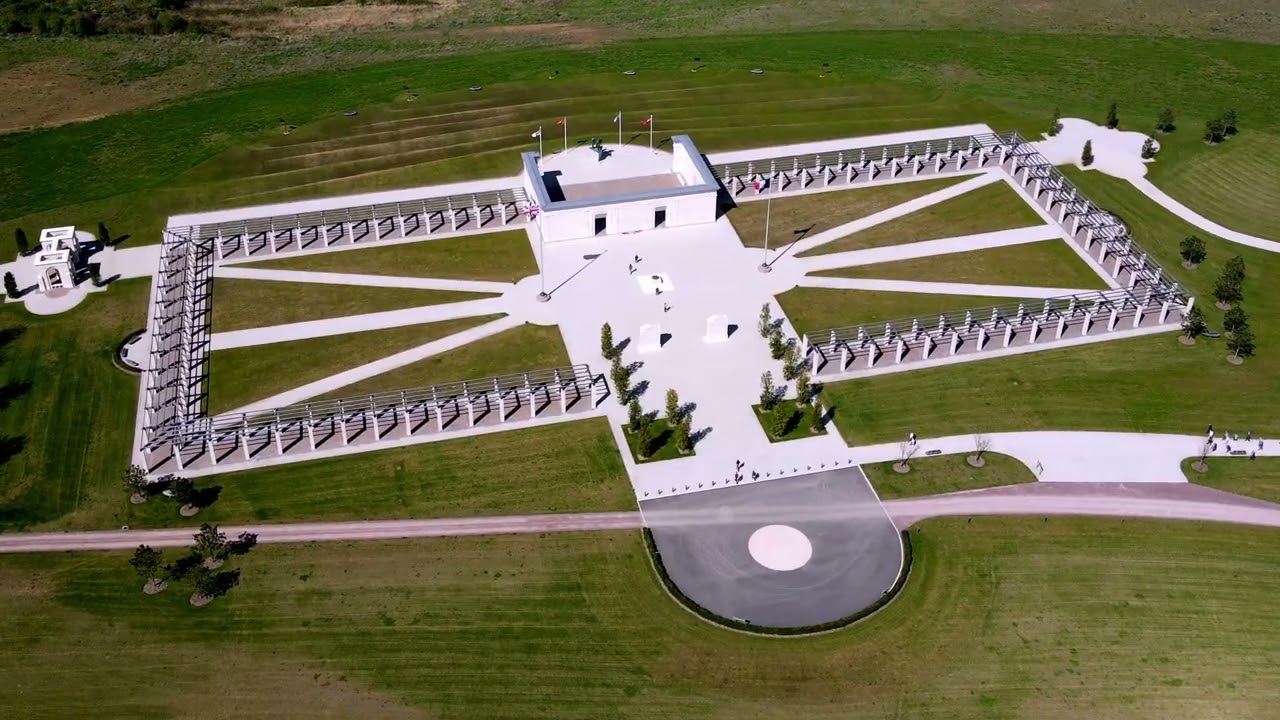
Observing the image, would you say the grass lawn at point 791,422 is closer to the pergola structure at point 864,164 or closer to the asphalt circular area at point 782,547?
the asphalt circular area at point 782,547

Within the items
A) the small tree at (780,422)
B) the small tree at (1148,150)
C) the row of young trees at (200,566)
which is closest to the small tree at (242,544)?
the row of young trees at (200,566)

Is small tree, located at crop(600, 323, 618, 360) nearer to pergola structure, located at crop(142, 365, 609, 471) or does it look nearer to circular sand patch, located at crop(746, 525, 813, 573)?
pergola structure, located at crop(142, 365, 609, 471)

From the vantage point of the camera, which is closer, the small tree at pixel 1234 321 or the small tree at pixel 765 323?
the small tree at pixel 1234 321

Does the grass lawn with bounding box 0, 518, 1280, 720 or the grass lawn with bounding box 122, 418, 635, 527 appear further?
the grass lawn with bounding box 122, 418, 635, 527

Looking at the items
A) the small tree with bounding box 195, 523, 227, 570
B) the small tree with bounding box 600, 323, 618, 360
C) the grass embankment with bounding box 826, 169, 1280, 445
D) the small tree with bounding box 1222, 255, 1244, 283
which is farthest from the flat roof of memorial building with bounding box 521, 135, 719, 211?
the small tree with bounding box 1222, 255, 1244, 283

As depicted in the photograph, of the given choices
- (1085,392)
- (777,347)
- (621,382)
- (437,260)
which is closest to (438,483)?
(621,382)

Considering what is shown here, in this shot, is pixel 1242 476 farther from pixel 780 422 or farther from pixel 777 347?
pixel 777 347

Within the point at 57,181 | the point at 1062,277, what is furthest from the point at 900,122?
the point at 57,181
